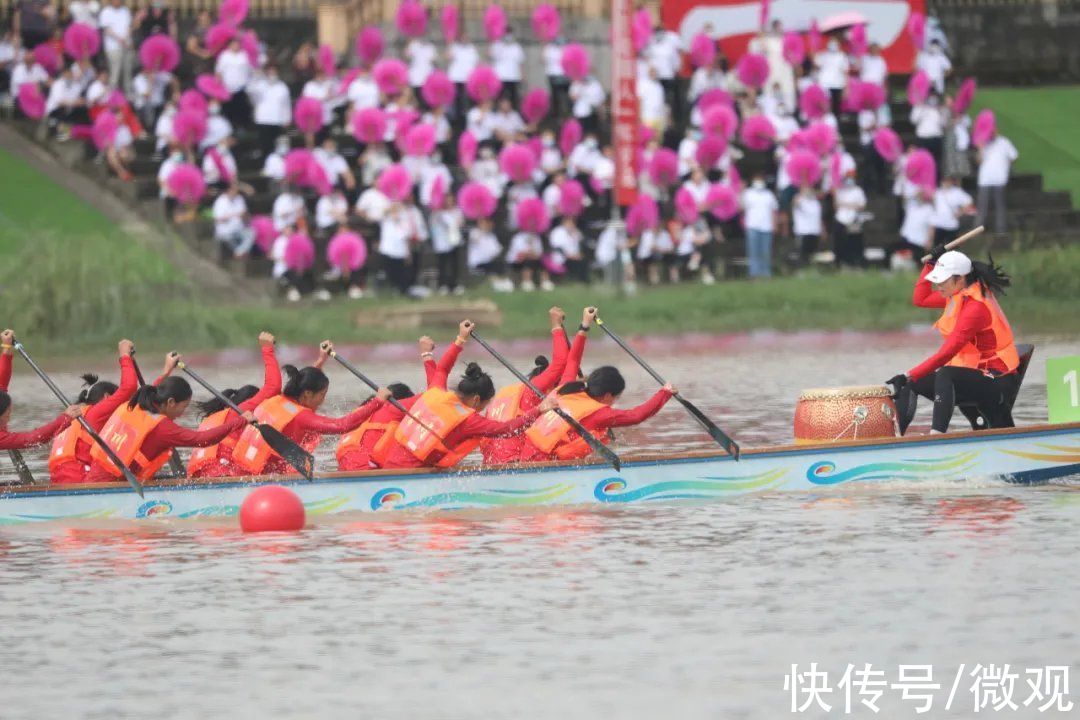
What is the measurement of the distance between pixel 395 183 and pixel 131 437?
607 inches

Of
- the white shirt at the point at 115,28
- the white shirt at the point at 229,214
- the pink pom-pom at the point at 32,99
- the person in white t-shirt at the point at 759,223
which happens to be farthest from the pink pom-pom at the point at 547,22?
the pink pom-pom at the point at 32,99

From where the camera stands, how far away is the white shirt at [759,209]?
31344mm

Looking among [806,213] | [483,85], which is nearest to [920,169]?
[806,213]

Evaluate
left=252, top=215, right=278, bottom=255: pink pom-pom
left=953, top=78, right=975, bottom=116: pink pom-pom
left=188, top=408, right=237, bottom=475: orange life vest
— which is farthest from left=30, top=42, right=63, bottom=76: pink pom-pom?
left=188, top=408, right=237, bottom=475: orange life vest

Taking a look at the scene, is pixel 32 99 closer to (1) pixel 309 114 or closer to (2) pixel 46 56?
(2) pixel 46 56

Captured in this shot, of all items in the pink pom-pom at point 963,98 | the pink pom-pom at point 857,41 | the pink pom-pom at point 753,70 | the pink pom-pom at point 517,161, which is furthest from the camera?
the pink pom-pom at point 857,41

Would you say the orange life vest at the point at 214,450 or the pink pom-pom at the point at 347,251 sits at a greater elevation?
the pink pom-pom at the point at 347,251

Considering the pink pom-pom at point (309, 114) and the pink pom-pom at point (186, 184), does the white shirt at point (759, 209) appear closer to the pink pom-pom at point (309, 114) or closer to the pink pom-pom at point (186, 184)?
the pink pom-pom at point (309, 114)

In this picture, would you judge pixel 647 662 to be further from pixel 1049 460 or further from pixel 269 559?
pixel 1049 460

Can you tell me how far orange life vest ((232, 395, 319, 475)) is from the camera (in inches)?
597

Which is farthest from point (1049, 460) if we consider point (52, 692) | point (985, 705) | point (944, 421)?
point (52, 692)

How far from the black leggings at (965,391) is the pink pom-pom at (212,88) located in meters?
16.7

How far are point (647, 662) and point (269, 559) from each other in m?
3.67

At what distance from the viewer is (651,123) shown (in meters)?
32.4
